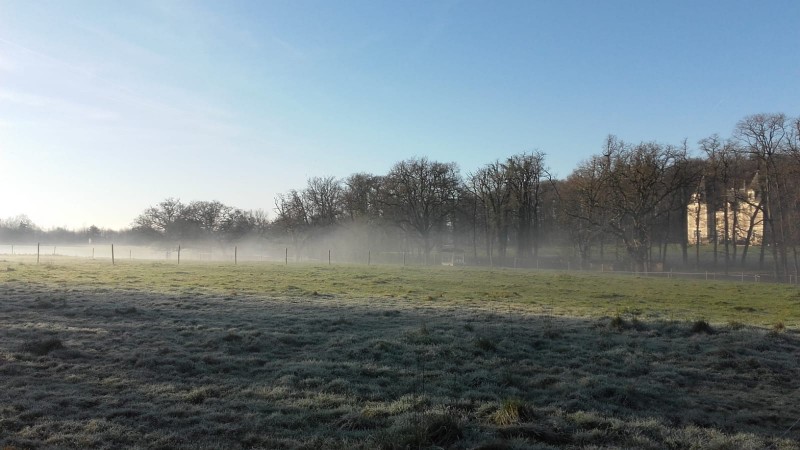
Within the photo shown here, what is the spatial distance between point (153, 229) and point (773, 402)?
94.5 metres

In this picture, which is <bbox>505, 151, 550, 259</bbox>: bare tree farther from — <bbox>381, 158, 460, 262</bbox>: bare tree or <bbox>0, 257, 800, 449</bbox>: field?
<bbox>0, 257, 800, 449</bbox>: field

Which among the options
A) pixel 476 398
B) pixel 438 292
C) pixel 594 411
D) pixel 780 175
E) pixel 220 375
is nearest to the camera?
pixel 594 411

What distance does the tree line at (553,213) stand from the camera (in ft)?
167

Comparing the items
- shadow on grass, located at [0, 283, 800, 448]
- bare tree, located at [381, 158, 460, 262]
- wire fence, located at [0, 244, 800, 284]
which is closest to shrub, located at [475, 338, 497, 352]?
shadow on grass, located at [0, 283, 800, 448]

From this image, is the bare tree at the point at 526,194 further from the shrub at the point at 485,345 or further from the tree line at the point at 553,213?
the shrub at the point at 485,345

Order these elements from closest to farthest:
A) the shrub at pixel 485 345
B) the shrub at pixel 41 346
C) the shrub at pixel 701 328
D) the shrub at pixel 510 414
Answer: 1. the shrub at pixel 510 414
2. the shrub at pixel 41 346
3. the shrub at pixel 485 345
4. the shrub at pixel 701 328

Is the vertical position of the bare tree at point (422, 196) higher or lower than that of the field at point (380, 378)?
higher

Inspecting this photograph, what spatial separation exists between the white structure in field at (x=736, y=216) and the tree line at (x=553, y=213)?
0.22 meters

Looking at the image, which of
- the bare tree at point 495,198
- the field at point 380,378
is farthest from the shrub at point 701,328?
the bare tree at point 495,198


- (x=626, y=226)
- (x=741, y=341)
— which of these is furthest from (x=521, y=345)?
(x=626, y=226)

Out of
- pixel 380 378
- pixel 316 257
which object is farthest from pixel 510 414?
pixel 316 257

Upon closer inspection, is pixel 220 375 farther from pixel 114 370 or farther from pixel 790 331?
pixel 790 331

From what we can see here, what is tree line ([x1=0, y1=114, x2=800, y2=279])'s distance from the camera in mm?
50844

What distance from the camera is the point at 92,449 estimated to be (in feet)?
17.9
